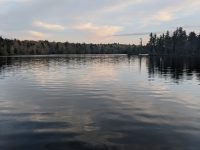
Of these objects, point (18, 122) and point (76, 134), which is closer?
point (76, 134)

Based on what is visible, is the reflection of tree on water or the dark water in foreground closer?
the dark water in foreground

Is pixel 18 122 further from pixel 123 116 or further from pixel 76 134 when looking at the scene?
pixel 123 116

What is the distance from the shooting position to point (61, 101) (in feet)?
88.3

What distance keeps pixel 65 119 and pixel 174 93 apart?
15.9 meters

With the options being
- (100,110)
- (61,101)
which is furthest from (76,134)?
(61,101)

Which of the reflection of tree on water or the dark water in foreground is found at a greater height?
the reflection of tree on water

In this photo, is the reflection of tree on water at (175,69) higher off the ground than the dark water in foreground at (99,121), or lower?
higher

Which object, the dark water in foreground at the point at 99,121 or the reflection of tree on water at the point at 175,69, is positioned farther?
the reflection of tree on water at the point at 175,69

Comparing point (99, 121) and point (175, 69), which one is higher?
point (175, 69)

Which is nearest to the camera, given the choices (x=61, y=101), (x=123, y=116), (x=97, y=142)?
(x=97, y=142)

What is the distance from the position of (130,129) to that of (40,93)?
1610 cm

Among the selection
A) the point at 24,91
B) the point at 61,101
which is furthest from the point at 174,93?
the point at 24,91

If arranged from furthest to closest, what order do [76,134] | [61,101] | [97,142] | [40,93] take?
[40,93] → [61,101] → [76,134] → [97,142]

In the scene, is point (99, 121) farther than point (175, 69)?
No
